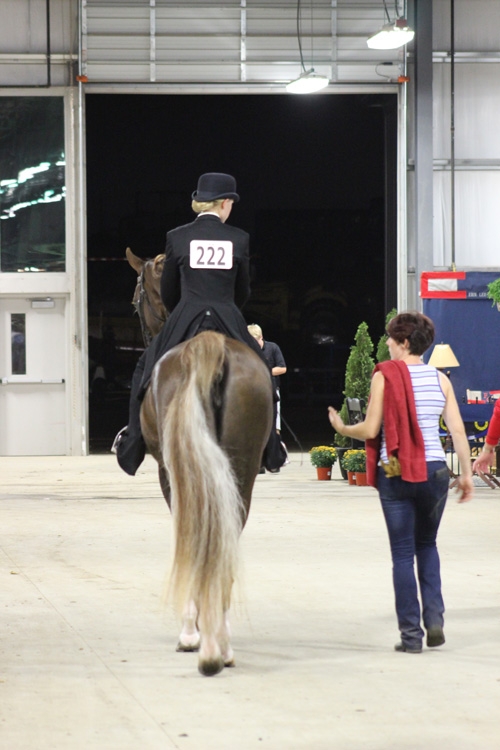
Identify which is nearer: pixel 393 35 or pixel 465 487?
pixel 465 487

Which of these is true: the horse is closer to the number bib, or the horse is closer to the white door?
the number bib

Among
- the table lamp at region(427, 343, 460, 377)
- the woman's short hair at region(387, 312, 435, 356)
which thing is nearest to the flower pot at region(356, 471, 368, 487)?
the table lamp at region(427, 343, 460, 377)

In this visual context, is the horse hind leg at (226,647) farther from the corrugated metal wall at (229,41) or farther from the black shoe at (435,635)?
the corrugated metal wall at (229,41)

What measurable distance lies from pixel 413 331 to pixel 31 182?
42.4 feet

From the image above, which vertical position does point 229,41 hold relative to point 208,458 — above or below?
above

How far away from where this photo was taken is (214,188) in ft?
15.6

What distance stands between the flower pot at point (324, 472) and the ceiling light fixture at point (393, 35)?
561 centimetres

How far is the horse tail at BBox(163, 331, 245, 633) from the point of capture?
394 cm

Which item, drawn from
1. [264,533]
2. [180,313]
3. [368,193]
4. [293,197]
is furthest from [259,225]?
[180,313]

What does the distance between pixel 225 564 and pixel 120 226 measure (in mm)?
13489

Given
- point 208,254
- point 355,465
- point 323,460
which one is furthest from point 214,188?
point 323,460

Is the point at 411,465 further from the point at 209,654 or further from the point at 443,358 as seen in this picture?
the point at 443,358

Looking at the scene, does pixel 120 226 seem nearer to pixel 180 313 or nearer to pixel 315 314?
pixel 315 314

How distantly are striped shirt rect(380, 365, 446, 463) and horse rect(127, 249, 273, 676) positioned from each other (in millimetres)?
658
